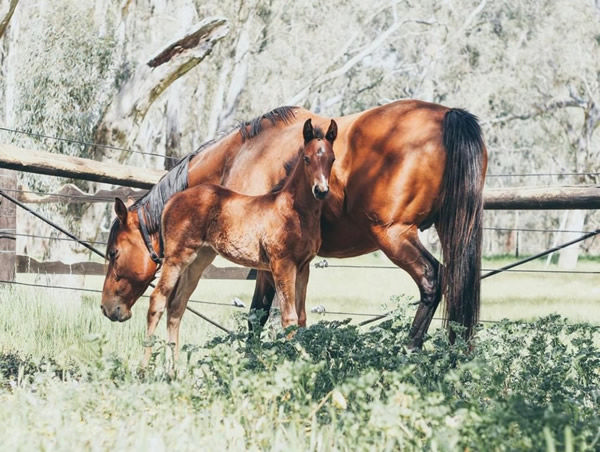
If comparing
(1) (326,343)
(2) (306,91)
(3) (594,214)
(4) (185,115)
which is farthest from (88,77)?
(3) (594,214)

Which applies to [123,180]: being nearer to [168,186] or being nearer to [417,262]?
[168,186]

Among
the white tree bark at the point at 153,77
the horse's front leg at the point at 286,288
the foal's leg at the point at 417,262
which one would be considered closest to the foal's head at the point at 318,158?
the horse's front leg at the point at 286,288

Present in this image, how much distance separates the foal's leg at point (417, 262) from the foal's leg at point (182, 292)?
1319 mm

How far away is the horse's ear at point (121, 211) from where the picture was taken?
6.66 m

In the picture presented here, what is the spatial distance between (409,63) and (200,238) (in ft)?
99.2

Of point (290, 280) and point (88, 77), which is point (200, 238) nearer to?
point (290, 280)

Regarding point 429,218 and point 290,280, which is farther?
point 429,218

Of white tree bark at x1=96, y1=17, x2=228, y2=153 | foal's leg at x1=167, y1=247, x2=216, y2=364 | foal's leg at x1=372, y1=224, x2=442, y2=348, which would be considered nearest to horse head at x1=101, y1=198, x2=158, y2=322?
foal's leg at x1=167, y1=247, x2=216, y2=364

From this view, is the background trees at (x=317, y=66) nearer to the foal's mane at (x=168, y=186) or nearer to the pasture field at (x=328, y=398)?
the foal's mane at (x=168, y=186)

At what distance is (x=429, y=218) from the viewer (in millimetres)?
6172

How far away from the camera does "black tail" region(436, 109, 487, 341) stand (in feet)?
19.0

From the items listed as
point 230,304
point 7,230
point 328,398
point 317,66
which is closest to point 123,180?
point 7,230

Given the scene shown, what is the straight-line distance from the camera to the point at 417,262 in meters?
5.96

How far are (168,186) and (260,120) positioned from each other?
0.87 metres
